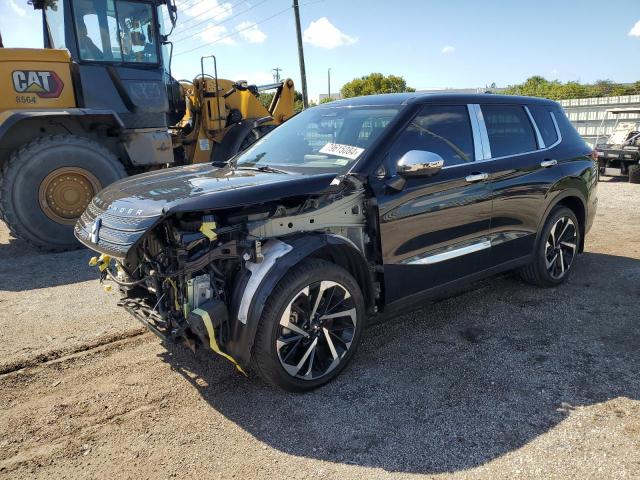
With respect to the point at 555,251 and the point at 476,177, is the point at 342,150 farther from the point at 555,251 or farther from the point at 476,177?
the point at 555,251

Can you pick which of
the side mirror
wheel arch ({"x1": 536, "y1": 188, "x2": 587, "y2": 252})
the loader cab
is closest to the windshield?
the side mirror

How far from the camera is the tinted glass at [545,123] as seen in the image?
4848 millimetres

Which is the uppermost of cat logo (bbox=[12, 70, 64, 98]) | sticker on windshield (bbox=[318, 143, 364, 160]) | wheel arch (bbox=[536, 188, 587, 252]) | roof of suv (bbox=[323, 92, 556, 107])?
cat logo (bbox=[12, 70, 64, 98])

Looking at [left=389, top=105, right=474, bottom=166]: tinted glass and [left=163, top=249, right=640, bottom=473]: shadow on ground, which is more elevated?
[left=389, top=105, right=474, bottom=166]: tinted glass

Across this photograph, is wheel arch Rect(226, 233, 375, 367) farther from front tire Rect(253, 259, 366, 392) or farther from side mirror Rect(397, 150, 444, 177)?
side mirror Rect(397, 150, 444, 177)

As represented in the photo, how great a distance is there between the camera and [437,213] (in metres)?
3.78

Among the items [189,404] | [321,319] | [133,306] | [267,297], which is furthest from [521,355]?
[133,306]

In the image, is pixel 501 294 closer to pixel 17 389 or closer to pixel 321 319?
pixel 321 319

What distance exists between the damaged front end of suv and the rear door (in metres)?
1.41

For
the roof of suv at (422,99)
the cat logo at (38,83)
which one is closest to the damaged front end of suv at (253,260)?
the roof of suv at (422,99)

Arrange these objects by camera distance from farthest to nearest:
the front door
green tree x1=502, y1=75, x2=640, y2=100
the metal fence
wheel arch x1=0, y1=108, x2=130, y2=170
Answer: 1. green tree x1=502, y1=75, x2=640, y2=100
2. the metal fence
3. wheel arch x1=0, y1=108, x2=130, y2=170
4. the front door

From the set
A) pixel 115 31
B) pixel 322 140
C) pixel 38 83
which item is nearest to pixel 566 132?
pixel 322 140

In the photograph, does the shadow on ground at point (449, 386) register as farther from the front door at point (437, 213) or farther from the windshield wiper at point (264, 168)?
the windshield wiper at point (264, 168)

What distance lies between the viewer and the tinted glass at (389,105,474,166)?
3693mm
